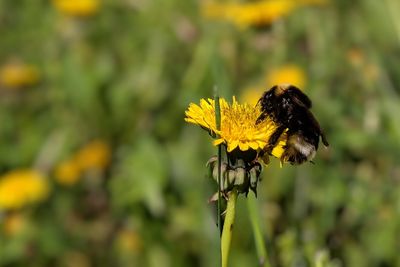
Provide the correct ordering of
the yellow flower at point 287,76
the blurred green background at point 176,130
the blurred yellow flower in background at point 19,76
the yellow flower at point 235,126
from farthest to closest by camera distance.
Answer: the blurred yellow flower in background at point 19,76, the yellow flower at point 287,76, the blurred green background at point 176,130, the yellow flower at point 235,126

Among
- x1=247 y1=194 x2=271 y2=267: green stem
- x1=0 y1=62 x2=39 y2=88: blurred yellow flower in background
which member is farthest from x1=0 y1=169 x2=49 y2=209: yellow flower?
x1=247 y1=194 x2=271 y2=267: green stem

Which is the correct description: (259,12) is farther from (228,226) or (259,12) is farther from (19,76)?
(228,226)

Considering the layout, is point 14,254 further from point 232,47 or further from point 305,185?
point 232,47

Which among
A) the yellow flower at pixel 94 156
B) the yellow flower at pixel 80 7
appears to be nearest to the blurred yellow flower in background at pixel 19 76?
the yellow flower at pixel 80 7

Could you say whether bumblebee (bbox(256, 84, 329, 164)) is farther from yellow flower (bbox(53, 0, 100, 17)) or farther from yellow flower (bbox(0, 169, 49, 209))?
yellow flower (bbox(53, 0, 100, 17))

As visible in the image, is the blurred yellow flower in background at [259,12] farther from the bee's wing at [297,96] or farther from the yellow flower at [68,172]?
the bee's wing at [297,96]
